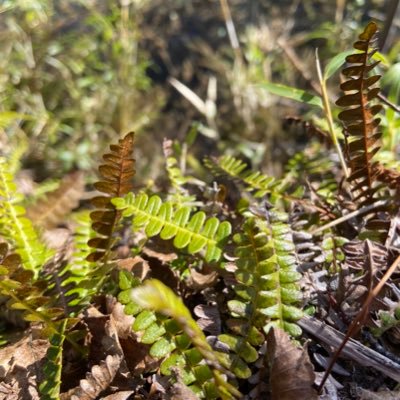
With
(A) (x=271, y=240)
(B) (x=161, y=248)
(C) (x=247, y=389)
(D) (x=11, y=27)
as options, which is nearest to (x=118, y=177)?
(B) (x=161, y=248)

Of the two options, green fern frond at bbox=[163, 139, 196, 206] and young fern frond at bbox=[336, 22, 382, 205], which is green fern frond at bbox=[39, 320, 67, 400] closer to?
green fern frond at bbox=[163, 139, 196, 206]

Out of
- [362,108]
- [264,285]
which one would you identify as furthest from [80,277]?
[362,108]

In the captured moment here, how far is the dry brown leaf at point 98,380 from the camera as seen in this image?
3.40ft

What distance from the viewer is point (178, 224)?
123cm

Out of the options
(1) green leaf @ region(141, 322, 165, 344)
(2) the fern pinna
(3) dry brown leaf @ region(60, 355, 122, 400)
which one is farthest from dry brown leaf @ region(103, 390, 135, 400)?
(2) the fern pinna

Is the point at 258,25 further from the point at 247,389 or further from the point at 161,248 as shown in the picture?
the point at 247,389

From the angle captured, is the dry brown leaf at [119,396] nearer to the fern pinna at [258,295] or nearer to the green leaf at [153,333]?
the green leaf at [153,333]

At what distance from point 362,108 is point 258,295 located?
0.55 m

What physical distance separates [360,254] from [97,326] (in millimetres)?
672

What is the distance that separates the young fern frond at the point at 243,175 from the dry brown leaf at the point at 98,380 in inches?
27.3

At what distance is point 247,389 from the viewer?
1.09m

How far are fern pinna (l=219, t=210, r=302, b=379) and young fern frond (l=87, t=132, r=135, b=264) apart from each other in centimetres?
34

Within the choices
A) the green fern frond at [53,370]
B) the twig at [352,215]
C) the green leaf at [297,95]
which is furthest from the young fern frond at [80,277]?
the green leaf at [297,95]

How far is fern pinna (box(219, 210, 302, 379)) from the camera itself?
3.35 feet
